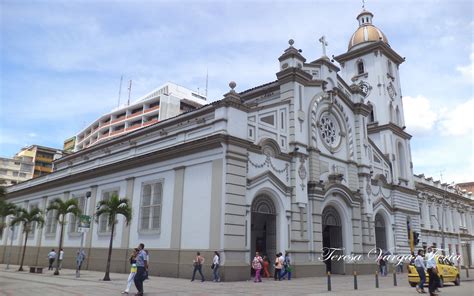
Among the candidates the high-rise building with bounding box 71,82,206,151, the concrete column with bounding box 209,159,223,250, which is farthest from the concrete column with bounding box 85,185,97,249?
the high-rise building with bounding box 71,82,206,151

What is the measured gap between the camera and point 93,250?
29.2m

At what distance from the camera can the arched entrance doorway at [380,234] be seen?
35.3m

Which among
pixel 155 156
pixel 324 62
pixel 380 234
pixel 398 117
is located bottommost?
pixel 380 234

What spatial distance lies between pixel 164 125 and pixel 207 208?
42.0ft

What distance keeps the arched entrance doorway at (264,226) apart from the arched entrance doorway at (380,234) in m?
13.2

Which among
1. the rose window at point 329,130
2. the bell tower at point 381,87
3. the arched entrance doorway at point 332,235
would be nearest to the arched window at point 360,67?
the bell tower at point 381,87

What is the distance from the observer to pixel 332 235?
99.8 ft

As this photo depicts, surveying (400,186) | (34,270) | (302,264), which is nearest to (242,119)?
(302,264)

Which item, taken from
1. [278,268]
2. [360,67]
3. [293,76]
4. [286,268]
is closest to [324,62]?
[293,76]

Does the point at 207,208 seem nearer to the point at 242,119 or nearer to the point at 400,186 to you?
the point at 242,119

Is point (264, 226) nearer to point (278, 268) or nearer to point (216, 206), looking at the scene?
point (278, 268)

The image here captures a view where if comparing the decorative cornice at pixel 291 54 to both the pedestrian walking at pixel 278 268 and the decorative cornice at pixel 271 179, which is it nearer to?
the decorative cornice at pixel 271 179

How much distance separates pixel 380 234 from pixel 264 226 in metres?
14.1

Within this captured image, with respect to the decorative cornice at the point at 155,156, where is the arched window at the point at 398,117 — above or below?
above
